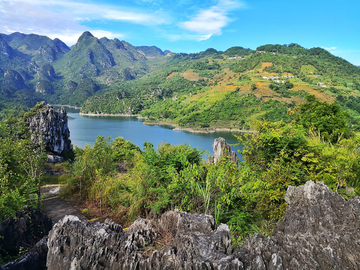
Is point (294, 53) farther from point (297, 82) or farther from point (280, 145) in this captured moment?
point (280, 145)

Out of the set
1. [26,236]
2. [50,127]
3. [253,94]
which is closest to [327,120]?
[26,236]

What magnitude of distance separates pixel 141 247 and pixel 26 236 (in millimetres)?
3131

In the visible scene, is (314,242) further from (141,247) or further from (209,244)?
(141,247)

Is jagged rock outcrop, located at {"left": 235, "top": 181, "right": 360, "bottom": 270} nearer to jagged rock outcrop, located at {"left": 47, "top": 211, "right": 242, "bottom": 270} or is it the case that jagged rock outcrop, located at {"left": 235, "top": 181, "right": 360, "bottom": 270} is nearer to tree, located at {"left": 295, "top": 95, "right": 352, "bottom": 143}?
jagged rock outcrop, located at {"left": 47, "top": 211, "right": 242, "bottom": 270}

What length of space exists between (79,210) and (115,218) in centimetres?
183

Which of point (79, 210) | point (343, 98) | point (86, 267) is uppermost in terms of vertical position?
point (343, 98)

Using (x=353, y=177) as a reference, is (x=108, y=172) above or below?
below

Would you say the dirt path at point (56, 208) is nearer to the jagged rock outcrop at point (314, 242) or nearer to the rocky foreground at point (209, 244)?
the rocky foreground at point (209, 244)

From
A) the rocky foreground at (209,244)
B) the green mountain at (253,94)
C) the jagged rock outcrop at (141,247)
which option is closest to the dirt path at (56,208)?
the rocky foreground at (209,244)

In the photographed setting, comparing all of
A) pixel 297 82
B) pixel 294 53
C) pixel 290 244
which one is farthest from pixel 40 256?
pixel 294 53

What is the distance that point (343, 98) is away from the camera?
77250 millimetres

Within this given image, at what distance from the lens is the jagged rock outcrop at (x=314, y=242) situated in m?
2.49

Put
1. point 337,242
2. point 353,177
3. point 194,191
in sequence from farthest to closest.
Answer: point 353,177
point 194,191
point 337,242

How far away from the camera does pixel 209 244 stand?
9.40 feet
